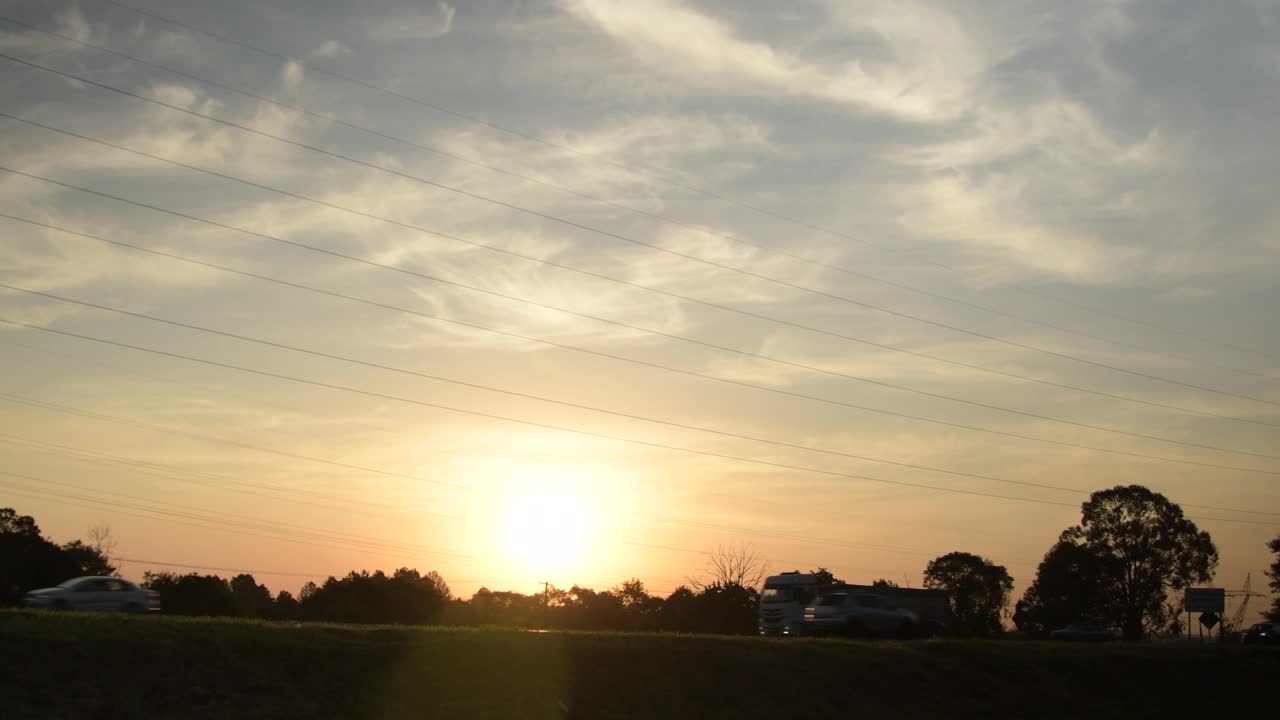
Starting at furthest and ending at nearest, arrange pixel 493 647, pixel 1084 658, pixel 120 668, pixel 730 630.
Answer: pixel 730 630
pixel 1084 658
pixel 493 647
pixel 120 668

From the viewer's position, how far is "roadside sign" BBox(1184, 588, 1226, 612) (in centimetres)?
9900

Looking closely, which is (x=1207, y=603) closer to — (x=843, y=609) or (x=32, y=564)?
(x=843, y=609)


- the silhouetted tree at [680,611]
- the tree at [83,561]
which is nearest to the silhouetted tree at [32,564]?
the tree at [83,561]

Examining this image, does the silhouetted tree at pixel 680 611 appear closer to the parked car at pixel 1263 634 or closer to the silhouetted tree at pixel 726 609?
the silhouetted tree at pixel 726 609

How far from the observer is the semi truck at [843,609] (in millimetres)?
58938

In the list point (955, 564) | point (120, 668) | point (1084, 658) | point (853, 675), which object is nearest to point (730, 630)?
point (1084, 658)

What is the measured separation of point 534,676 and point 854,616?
22589 millimetres

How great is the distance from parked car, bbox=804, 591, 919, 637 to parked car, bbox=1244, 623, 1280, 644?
43.1 meters

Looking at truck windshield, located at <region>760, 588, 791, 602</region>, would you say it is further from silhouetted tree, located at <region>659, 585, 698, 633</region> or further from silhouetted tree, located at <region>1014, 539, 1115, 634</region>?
silhouetted tree, located at <region>1014, 539, 1115, 634</region>

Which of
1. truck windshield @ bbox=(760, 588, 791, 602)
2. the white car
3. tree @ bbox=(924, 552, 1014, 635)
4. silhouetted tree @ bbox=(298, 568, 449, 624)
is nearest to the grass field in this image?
the white car

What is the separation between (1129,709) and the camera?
52625 millimetres

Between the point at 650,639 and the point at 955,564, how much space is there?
145 metres

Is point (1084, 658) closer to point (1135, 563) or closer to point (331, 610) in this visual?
point (331, 610)

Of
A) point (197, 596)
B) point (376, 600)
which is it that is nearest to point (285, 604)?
point (376, 600)
